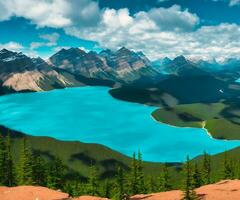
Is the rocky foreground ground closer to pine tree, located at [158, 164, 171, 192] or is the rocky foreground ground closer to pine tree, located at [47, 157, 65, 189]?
pine tree, located at [158, 164, 171, 192]

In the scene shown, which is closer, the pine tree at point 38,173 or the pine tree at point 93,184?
the pine tree at point 93,184

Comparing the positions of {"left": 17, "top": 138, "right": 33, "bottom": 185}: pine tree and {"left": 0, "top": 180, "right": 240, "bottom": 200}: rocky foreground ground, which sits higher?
{"left": 17, "top": 138, "right": 33, "bottom": 185}: pine tree

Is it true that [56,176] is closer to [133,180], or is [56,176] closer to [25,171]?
[25,171]

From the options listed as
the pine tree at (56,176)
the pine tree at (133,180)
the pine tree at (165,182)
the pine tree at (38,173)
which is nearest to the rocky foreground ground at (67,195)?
the pine tree at (133,180)

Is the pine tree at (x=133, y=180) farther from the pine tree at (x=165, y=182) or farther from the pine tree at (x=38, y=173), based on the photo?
the pine tree at (x=38, y=173)

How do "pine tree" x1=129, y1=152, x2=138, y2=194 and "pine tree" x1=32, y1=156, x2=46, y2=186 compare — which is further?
"pine tree" x1=32, y1=156, x2=46, y2=186

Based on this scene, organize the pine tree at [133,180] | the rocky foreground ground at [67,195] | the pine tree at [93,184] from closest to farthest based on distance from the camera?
the rocky foreground ground at [67,195]
the pine tree at [133,180]
the pine tree at [93,184]

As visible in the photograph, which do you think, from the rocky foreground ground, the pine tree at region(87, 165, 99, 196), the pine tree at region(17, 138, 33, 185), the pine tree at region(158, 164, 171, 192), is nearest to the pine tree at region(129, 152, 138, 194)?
the pine tree at region(87, 165, 99, 196)

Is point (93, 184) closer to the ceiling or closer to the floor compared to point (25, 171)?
closer to the floor

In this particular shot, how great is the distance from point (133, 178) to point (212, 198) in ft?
186

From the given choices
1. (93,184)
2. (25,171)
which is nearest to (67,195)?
(25,171)

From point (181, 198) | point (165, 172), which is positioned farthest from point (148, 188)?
point (181, 198)

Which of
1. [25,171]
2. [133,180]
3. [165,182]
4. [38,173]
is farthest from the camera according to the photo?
[38,173]

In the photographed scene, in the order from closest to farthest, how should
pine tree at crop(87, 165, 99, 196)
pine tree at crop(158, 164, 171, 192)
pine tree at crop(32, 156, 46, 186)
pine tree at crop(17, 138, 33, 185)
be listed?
pine tree at crop(17, 138, 33, 185) < pine tree at crop(87, 165, 99, 196) < pine tree at crop(32, 156, 46, 186) < pine tree at crop(158, 164, 171, 192)
